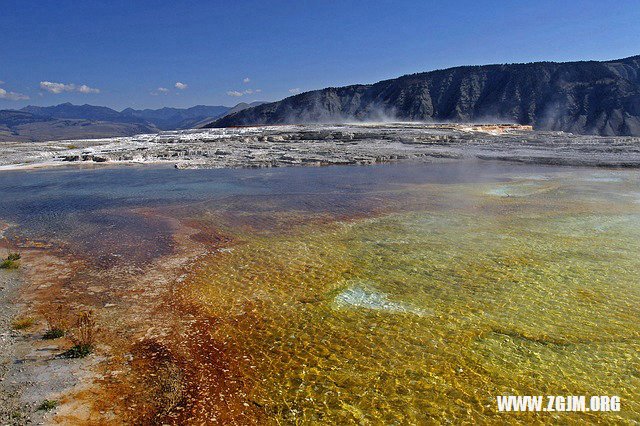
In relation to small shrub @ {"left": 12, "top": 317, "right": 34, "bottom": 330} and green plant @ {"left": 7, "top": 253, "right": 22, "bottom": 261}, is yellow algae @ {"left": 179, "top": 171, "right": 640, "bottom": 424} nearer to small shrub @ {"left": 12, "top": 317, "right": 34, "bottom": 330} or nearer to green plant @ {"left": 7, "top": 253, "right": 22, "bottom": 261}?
small shrub @ {"left": 12, "top": 317, "right": 34, "bottom": 330}

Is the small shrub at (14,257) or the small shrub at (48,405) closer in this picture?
the small shrub at (48,405)

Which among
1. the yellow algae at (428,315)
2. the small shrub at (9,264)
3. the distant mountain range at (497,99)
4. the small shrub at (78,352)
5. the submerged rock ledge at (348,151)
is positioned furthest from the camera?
the distant mountain range at (497,99)

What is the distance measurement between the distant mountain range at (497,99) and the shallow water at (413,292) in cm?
5958

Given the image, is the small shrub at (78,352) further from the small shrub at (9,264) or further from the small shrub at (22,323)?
the small shrub at (9,264)

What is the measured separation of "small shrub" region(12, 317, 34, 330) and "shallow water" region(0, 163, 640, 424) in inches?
96.8

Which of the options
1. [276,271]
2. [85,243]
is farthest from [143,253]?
[276,271]

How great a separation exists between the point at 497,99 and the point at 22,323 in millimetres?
87552

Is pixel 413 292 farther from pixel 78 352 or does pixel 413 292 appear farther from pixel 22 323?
pixel 22 323

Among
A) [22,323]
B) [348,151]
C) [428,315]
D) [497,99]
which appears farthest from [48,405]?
[497,99]

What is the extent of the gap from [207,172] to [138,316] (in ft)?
65.4

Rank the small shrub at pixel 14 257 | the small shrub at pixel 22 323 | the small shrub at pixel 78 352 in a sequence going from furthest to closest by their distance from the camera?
the small shrub at pixel 14 257 → the small shrub at pixel 22 323 → the small shrub at pixel 78 352

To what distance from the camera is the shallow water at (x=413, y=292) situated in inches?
203

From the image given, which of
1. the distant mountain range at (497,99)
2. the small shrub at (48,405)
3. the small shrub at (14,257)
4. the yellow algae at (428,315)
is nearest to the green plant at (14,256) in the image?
the small shrub at (14,257)

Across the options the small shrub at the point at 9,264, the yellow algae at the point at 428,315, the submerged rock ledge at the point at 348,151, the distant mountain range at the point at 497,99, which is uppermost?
the distant mountain range at the point at 497,99
